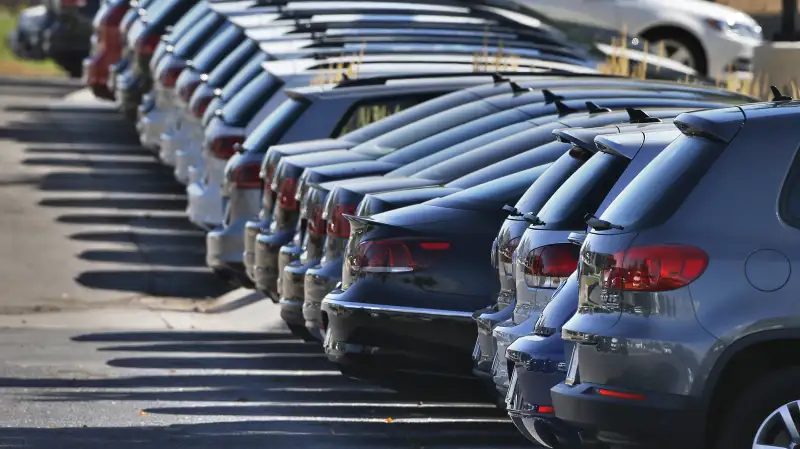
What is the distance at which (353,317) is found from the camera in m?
10.5

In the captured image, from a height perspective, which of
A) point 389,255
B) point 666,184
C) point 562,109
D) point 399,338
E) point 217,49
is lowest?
point 217,49

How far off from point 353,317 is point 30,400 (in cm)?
212

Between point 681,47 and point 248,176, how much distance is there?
10465 mm

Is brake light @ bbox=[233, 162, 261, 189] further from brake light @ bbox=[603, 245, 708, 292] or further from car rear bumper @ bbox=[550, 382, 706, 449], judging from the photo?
brake light @ bbox=[603, 245, 708, 292]

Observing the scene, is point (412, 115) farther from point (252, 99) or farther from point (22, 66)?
point (22, 66)

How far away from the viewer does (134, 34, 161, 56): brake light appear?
23.2m

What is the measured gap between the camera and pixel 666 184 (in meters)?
7.40

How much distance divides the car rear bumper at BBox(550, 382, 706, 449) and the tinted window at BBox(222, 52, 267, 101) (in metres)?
10.3

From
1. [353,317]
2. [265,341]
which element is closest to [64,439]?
[353,317]

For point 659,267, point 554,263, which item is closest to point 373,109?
point 554,263

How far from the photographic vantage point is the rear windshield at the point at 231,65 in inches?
738

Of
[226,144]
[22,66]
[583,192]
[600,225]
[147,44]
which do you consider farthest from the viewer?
[22,66]

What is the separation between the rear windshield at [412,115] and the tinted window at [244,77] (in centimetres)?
383

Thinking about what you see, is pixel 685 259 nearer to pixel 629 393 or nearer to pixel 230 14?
pixel 629 393
